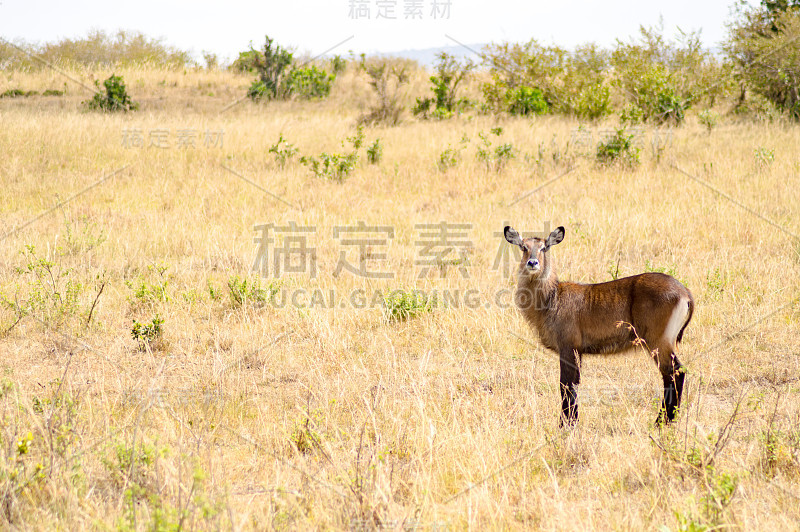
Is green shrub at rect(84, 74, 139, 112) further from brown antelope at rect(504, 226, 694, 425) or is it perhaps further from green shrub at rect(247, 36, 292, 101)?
brown antelope at rect(504, 226, 694, 425)

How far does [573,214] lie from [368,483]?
645 centimetres

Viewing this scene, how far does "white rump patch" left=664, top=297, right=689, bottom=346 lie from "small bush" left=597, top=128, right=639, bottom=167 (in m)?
7.45

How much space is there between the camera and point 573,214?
28.8 feet

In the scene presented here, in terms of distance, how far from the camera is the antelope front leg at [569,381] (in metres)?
4.06

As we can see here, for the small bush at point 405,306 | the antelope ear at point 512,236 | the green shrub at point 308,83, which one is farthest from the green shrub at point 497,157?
the green shrub at point 308,83

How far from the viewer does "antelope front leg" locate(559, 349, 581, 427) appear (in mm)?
4059

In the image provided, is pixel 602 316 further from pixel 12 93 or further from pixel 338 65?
pixel 338 65

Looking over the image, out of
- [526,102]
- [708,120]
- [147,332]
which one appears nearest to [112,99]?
[526,102]

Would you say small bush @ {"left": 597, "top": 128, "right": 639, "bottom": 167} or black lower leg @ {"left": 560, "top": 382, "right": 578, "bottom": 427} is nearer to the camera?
black lower leg @ {"left": 560, "top": 382, "right": 578, "bottom": 427}

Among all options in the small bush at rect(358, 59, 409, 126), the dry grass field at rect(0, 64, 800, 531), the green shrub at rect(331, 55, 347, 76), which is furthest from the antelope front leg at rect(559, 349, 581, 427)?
the green shrub at rect(331, 55, 347, 76)

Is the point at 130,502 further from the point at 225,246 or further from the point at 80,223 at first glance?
the point at 80,223

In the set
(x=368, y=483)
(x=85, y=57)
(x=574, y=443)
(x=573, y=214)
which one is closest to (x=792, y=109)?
(x=573, y=214)

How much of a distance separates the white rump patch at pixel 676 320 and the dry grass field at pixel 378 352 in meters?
0.44

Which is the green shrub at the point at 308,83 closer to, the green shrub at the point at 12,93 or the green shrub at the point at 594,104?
the green shrub at the point at 12,93
